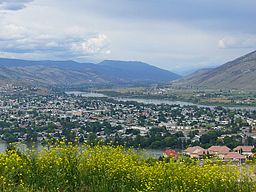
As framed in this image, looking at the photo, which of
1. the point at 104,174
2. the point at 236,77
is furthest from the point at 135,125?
the point at 236,77

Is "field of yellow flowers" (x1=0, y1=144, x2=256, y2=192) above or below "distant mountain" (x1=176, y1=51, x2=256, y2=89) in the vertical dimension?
below

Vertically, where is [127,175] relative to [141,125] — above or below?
above

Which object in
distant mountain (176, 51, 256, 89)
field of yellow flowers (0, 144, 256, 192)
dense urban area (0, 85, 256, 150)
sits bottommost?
dense urban area (0, 85, 256, 150)

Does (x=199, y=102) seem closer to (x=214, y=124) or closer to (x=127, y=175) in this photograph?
(x=214, y=124)

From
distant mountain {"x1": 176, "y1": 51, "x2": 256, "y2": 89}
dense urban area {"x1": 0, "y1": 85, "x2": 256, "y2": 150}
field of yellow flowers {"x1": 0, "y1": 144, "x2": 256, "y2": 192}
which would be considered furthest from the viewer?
distant mountain {"x1": 176, "y1": 51, "x2": 256, "y2": 89}

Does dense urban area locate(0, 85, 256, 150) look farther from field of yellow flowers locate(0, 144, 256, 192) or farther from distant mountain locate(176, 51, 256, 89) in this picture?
distant mountain locate(176, 51, 256, 89)

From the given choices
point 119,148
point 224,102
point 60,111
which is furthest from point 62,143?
point 224,102

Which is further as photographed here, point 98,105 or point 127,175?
point 98,105

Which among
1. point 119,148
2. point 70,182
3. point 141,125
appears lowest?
point 141,125

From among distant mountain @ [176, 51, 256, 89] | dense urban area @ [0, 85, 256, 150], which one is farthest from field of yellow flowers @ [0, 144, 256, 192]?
distant mountain @ [176, 51, 256, 89]
